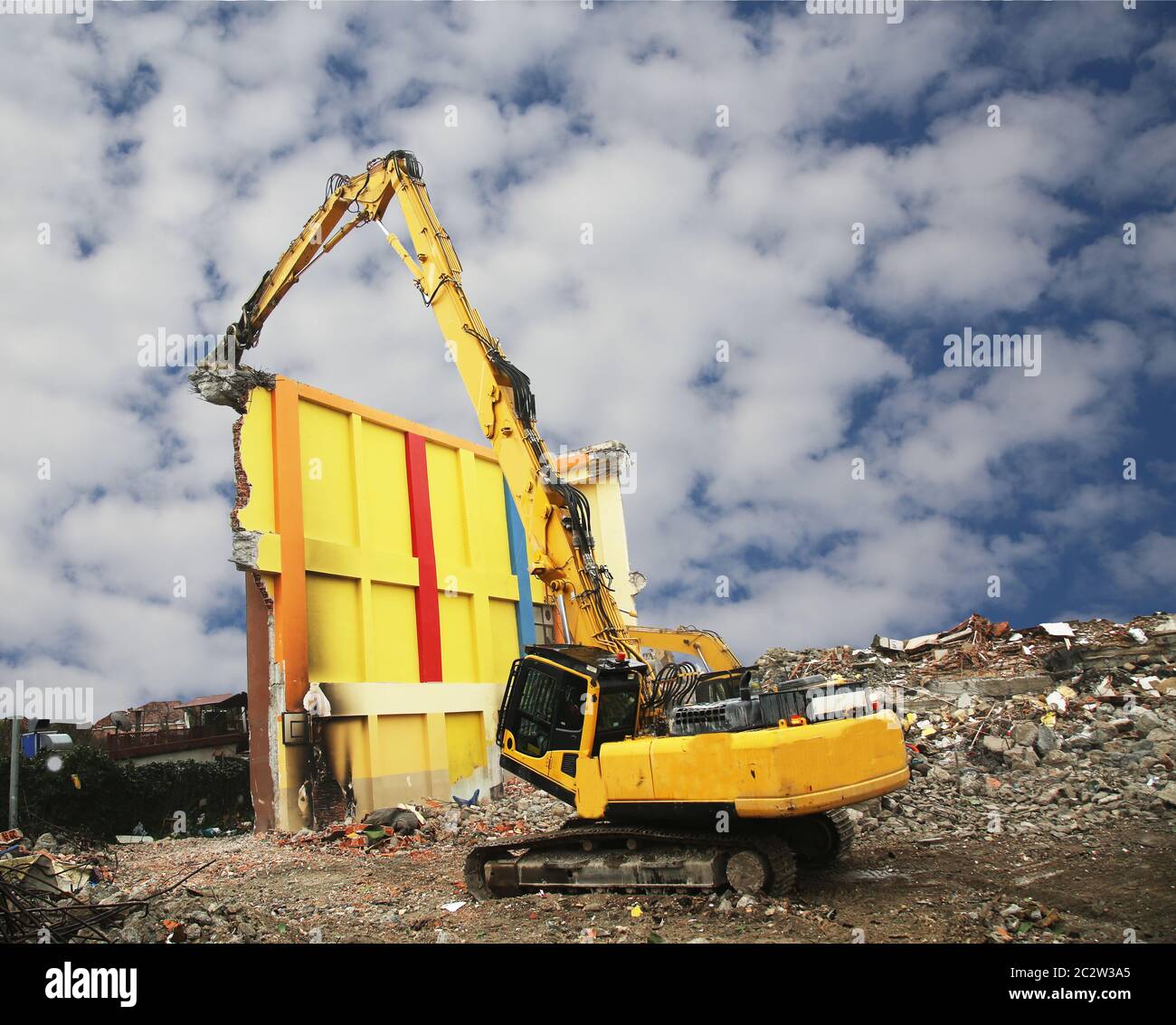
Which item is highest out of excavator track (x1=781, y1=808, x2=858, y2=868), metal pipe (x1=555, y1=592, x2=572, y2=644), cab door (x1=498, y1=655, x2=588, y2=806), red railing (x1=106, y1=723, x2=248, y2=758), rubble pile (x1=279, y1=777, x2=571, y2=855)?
metal pipe (x1=555, y1=592, x2=572, y2=644)

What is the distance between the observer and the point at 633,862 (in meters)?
7.23

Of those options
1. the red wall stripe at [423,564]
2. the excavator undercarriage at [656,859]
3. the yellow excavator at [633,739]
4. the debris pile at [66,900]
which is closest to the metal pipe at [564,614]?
the yellow excavator at [633,739]

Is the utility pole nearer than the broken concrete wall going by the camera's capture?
Yes

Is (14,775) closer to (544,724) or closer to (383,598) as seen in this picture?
(383,598)

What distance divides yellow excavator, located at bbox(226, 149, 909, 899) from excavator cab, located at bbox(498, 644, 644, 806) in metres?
0.02

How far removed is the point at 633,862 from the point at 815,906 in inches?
57.7

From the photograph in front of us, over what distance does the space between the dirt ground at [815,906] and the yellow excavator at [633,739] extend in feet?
0.95

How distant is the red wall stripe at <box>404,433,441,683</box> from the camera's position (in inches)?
557

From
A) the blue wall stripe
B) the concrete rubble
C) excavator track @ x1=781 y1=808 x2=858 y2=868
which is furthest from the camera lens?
the blue wall stripe

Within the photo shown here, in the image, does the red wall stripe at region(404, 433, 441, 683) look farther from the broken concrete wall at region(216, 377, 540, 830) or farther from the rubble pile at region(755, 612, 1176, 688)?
the rubble pile at region(755, 612, 1176, 688)

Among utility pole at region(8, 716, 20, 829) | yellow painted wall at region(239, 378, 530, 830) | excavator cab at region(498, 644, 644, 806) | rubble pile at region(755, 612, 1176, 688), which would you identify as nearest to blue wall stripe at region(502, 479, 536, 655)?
yellow painted wall at region(239, 378, 530, 830)

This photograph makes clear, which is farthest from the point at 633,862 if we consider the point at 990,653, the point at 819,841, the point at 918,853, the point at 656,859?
the point at 990,653

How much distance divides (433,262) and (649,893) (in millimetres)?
6672

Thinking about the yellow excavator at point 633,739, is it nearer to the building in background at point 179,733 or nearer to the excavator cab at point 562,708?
the excavator cab at point 562,708
